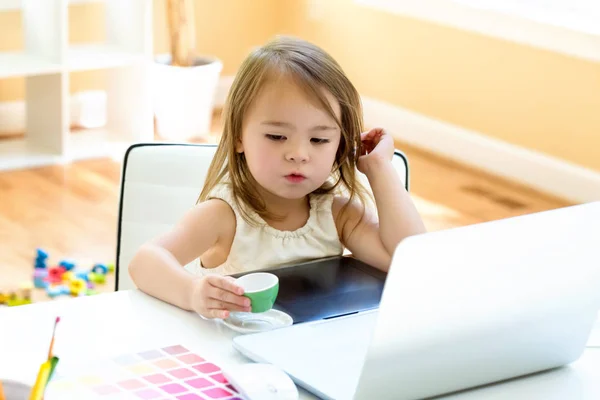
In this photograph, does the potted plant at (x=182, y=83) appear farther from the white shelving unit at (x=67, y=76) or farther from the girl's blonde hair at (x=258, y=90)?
the girl's blonde hair at (x=258, y=90)

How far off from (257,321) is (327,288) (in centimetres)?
14

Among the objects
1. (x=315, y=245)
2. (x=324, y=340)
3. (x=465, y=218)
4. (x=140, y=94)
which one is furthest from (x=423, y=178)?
(x=324, y=340)

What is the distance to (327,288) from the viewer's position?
1.28m

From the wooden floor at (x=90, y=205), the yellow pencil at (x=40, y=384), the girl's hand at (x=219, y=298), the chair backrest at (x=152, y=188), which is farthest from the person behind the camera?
the wooden floor at (x=90, y=205)

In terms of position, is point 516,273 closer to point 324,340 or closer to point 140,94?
point 324,340

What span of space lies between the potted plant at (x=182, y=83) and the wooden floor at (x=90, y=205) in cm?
49

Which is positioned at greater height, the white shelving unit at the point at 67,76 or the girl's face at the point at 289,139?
the girl's face at the point at 289,139

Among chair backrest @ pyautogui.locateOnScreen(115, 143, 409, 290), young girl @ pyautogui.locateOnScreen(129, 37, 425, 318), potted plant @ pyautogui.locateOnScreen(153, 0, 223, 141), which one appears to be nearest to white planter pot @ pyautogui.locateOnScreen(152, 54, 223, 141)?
potted plant @ pyautogui.locateOnScreen(153, 0, 223, 141)

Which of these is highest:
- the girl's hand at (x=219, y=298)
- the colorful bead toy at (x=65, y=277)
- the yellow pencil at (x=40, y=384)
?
the yellow pencil at (x=40, y=384)

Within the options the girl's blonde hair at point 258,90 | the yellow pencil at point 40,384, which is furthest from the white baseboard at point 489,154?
the yellow pencil at point 40,384

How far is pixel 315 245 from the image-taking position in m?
1.50

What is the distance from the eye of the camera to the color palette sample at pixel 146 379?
976mm

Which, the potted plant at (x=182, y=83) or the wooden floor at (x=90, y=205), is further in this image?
the potted plant at (x=182, y=83)

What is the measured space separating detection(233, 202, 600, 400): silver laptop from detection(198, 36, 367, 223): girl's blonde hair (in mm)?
413
